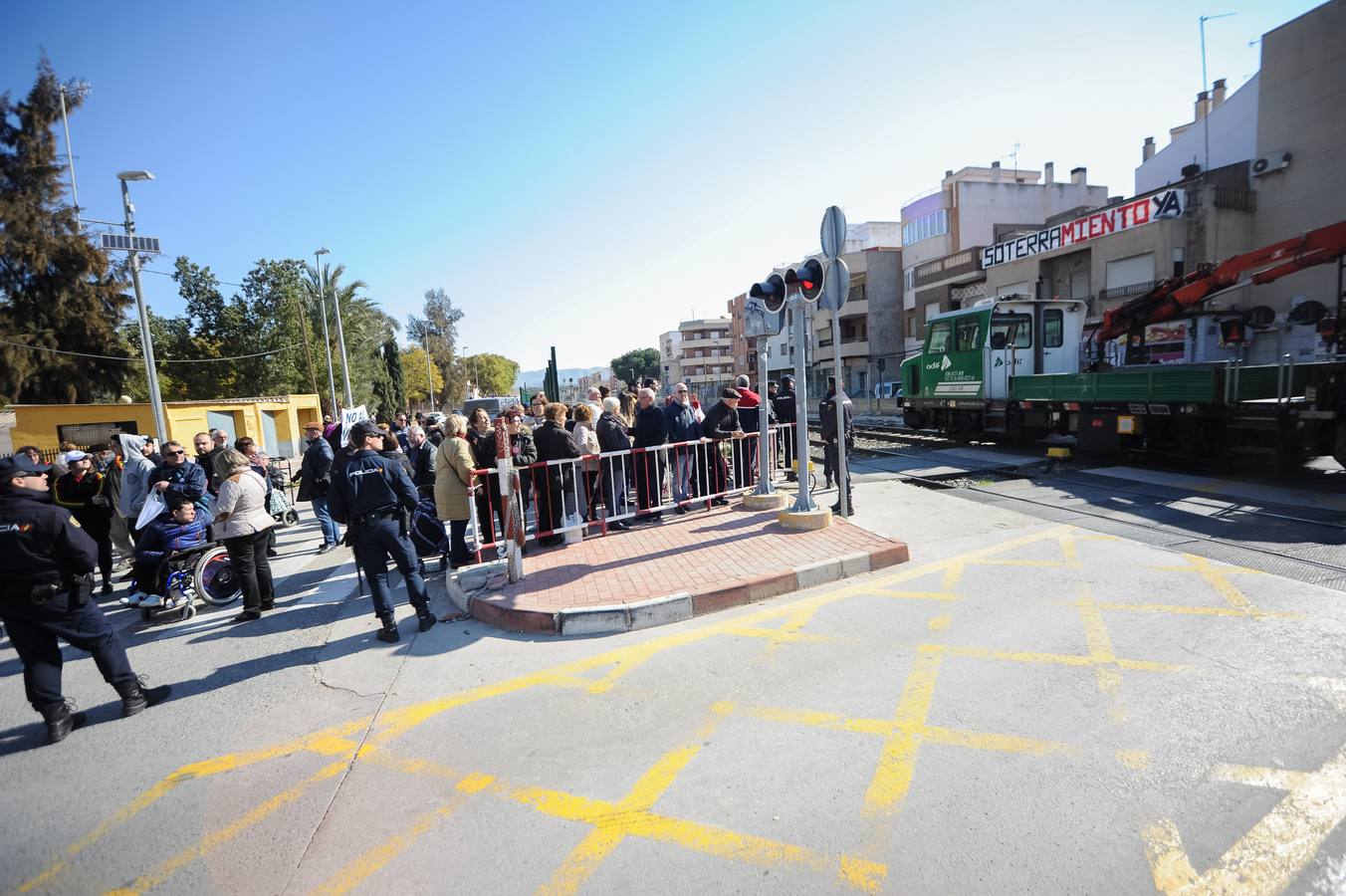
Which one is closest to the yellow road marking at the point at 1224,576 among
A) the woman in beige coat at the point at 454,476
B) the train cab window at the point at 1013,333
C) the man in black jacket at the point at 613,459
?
the man in black jacket at the point at 613,459

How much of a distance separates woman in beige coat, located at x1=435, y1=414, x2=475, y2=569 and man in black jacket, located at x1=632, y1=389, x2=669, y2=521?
7.18 feet

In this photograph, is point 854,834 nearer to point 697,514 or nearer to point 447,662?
point 447,662

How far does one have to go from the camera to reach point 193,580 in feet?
20.1

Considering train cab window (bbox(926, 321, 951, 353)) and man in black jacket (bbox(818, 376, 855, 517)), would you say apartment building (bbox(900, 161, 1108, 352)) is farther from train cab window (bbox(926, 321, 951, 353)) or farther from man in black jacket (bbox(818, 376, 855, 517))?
man in black jacket (bbox(818, 376, 855, 517))

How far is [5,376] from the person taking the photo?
26094mm

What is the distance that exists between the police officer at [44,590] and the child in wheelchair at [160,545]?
7.11ft

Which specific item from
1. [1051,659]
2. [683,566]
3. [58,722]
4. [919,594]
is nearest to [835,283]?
[919,594]

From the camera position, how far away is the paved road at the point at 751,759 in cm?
243

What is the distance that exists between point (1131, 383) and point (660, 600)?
10.2m

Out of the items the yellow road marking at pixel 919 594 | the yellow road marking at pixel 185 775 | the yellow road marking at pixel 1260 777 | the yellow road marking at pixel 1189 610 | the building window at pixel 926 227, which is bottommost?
the yellow road marking at pixel 1260 777

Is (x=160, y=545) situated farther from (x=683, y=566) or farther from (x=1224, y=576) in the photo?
(x=1224, y=576)

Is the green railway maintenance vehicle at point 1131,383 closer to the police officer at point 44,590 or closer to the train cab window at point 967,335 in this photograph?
the train cab window at point 967,335

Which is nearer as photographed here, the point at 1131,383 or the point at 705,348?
the point at 1131,383

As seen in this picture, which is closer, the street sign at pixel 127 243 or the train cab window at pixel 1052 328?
the street sign at pixel 127 243
